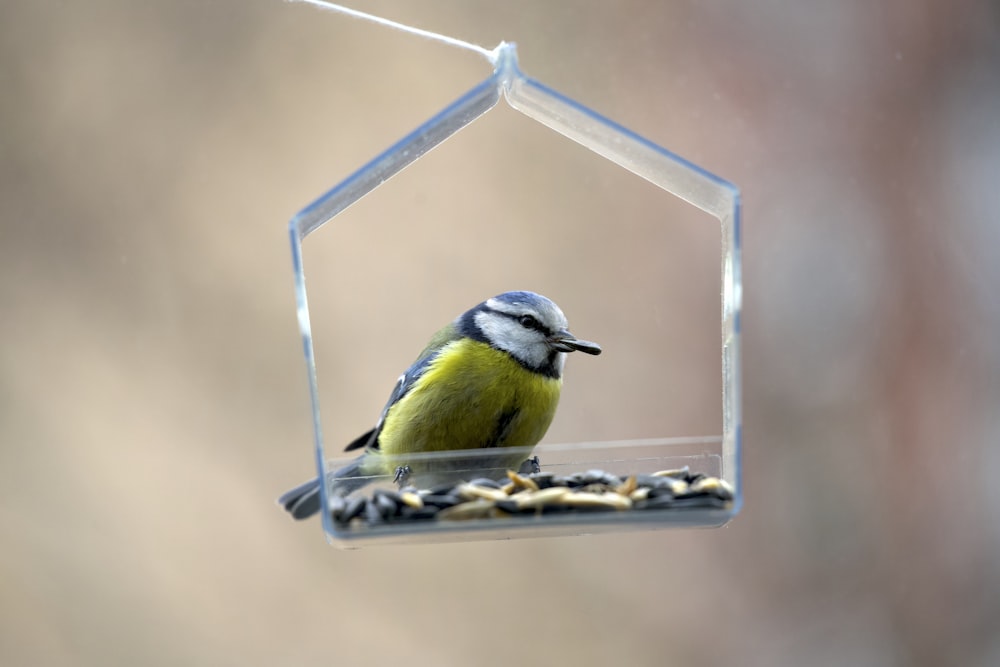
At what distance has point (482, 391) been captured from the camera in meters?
2.04

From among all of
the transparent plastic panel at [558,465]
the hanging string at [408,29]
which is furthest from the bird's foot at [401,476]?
the hanging string at [408,29]

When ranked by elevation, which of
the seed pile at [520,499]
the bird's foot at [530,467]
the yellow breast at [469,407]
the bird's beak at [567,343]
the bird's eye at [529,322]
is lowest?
the seed pile at [520,499]

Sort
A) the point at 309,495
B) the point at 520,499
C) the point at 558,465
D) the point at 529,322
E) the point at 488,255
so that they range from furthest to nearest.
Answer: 1. the point at 488,255
2. the point at 529,322
3. the point at 309,495
4. the point at 558,465
5. the point at 520,499

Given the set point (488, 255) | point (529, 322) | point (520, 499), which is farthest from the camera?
point (488, 255)

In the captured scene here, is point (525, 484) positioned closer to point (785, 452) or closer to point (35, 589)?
point (785, 452)

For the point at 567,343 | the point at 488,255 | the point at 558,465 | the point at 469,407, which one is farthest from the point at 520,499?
the point at 488,255

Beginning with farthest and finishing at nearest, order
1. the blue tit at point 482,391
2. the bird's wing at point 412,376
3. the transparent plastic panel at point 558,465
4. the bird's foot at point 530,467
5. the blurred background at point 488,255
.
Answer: the blurred background at point 488,255, the bird's wing at point 412,376, the blue tit at point 482,391, the bird's foot at point 530,467, the transparent plastic panel at point 558,465

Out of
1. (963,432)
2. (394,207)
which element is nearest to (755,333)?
(963,432)

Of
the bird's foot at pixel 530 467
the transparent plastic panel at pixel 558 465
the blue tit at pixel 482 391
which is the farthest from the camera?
the blue tit at pixel 482 391

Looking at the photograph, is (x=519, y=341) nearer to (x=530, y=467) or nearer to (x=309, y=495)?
(x=530, y=467)

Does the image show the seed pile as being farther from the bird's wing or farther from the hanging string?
the hanging string

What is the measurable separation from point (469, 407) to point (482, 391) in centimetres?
4

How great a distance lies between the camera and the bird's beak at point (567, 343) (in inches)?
80.9

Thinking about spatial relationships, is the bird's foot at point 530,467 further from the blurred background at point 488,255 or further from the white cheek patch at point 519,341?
the blurred background at point 488,255
